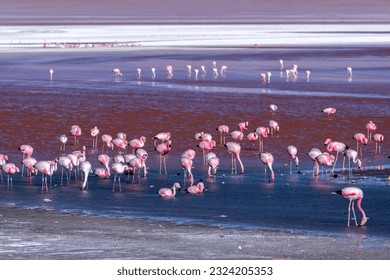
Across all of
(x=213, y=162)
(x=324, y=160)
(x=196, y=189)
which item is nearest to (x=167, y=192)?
(x=196, y=189)

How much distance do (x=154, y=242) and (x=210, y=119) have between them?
1106 centimetres

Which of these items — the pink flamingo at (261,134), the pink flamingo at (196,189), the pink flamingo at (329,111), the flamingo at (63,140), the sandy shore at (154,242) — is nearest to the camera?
the sandy shore at (154,242)

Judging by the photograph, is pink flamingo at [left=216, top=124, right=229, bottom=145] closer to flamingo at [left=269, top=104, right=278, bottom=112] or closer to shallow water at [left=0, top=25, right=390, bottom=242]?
shallow water at [left=0, top=25, right=390, bottom=242]

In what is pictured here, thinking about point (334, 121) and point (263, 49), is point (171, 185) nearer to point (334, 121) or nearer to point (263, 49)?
point (334, 121)

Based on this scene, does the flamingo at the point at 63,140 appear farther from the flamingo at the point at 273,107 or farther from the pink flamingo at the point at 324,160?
the flamingo at the point at 273,107

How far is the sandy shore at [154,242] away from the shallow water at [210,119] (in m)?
0.56

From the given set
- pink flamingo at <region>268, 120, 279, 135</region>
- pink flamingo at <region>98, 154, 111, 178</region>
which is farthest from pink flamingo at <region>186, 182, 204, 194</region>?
pink flamingo at <region>268, 120, 279, 135</region>

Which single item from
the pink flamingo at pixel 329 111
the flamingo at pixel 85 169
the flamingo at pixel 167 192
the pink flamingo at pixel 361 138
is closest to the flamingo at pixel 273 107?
the pink flamingo at pixel 329 111

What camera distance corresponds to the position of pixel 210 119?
21.5m

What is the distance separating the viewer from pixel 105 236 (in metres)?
10.9

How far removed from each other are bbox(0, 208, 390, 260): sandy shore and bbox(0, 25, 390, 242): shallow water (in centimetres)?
56

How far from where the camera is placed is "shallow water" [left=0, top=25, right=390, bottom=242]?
12820 mm

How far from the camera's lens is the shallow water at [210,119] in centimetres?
1282

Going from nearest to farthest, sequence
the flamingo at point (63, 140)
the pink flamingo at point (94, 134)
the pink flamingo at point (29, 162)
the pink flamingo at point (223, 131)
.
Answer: the pink flamingo at point (29, 162), the flamingo at point (63, 140), the pink flamingo at point (94, 134), the pink flamingo at point (223, 131)
